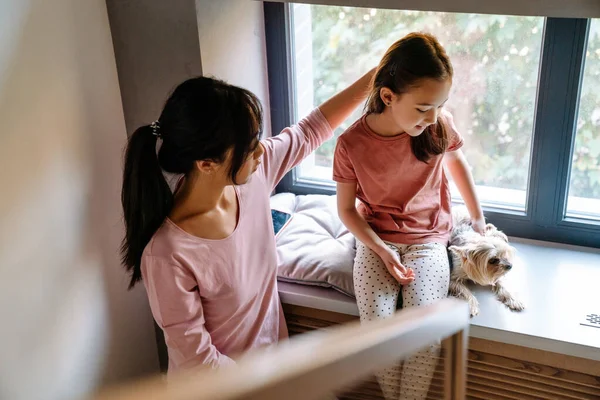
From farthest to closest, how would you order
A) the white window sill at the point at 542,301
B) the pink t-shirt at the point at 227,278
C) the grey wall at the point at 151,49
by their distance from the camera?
1. the grey wall at the point at 151,49
2. the white window sill at the point at 542,301
3. the pink t-shirt at the point at 227,278

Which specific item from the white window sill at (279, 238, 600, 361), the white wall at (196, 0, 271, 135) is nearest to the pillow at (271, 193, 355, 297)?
the white window sill at (279, 238, 600, 361)

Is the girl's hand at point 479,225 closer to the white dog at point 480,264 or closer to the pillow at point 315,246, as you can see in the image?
the white dog at point 480,264

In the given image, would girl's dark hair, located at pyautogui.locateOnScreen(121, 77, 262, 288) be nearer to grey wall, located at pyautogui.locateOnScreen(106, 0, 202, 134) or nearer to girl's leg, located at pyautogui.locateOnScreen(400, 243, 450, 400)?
grey wall, located at pyautogui.locateOnScreen(106, 0, 202, 134)

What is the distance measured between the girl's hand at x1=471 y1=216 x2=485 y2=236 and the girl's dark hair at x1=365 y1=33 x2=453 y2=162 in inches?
15.4

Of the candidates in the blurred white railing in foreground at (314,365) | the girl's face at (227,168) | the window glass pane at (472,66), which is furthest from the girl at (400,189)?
the blurred white railing in foreground at (314,365)

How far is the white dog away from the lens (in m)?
1.56

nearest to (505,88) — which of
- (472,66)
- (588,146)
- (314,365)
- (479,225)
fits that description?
(472,66)

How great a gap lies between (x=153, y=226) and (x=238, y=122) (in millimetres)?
282

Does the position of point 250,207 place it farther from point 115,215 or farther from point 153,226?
point 115,215

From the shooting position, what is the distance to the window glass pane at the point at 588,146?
5.37 feet

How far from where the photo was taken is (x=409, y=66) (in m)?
1.43

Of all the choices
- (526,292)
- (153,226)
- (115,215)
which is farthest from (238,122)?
(526,292)

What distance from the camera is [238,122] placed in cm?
128

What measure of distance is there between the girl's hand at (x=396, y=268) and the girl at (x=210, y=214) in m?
0.26
